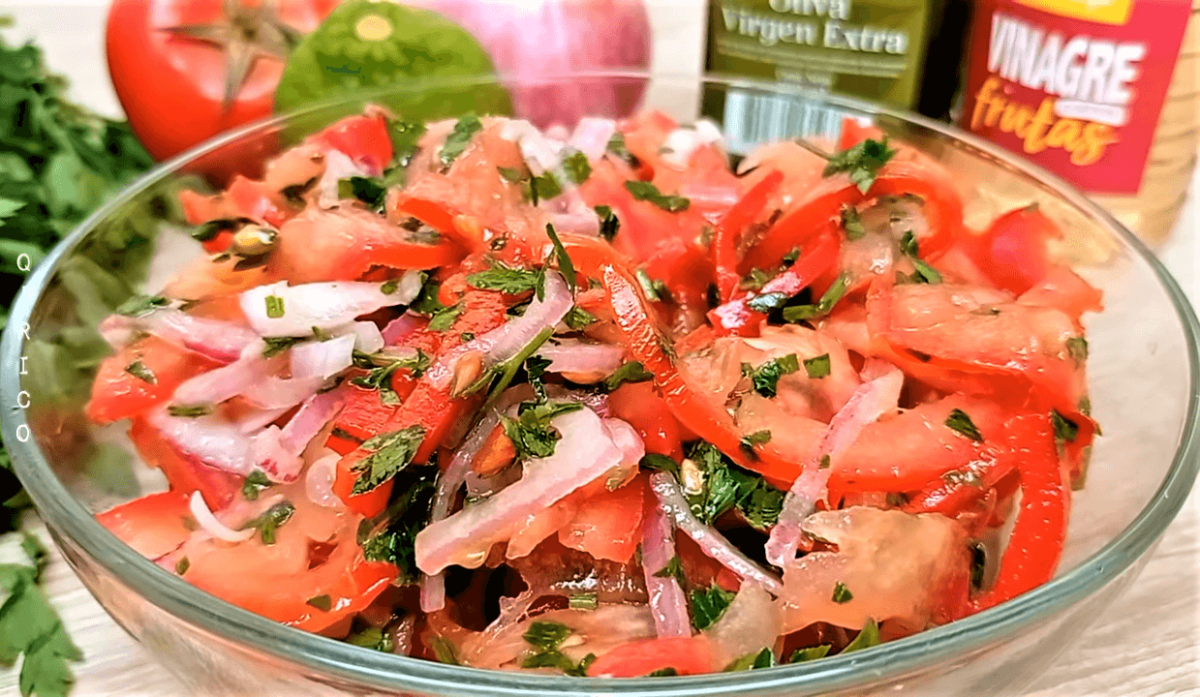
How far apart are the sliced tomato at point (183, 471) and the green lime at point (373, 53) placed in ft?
2.84

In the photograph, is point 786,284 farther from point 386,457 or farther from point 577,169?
point 386,457

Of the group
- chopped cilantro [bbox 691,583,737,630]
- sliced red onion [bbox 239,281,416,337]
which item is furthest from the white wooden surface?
chopped cilantro [bbox 691,583,737,630]

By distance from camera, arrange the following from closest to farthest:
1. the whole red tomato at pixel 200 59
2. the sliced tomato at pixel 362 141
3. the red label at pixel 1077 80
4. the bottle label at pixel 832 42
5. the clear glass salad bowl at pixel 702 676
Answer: the clear glass salad bowl at pixel 702 676, the sliced tomato at pixel 362 141, the red label at pixel 1077 80, the bottle label at pixel 832 42, the whole red tomato at pixel 200 59

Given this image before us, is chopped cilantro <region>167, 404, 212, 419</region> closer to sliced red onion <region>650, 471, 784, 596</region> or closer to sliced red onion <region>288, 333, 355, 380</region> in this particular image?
sliced red onion <region>288, 333, 355, 380</region>

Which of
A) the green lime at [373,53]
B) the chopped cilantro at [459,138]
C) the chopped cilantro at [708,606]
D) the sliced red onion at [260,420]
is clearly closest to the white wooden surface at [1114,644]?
the sliced red onion at [260,420]

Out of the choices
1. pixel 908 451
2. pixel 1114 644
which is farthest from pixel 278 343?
pixel 1114 644

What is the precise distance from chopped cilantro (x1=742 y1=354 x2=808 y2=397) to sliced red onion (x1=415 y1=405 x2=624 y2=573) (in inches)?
6.5

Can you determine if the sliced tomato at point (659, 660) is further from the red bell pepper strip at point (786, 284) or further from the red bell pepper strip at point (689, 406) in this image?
the red bell pepper strip at point (786, 284)

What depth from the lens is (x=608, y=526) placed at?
0.77m

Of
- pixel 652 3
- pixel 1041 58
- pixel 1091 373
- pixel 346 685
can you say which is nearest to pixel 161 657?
pixel 346 685

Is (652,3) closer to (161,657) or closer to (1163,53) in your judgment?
(1163,53)

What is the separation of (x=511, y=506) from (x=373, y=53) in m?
1.15

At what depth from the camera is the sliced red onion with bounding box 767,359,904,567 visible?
77 centimetres

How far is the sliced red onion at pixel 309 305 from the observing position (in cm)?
92
